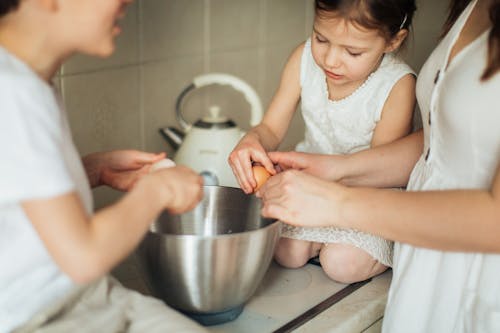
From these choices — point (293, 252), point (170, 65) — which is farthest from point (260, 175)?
point (170, 65)

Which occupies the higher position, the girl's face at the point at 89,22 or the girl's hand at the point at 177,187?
the girl's face at the point at 89,22

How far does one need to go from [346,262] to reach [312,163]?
172 mm

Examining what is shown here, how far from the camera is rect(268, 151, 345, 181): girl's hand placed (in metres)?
1.25

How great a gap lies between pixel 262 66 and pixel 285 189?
0.87m

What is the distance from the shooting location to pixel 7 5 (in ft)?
2.38

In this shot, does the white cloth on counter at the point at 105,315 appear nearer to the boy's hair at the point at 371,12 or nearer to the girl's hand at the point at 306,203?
the girl's hand at the point at 306,203

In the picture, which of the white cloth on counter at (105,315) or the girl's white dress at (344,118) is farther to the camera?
the girl's white dress at (344,118)

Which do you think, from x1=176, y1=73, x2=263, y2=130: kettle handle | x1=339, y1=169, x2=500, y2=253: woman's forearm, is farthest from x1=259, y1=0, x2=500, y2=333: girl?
x1=176, y1=73, x2=263, y2=130: kettle handle

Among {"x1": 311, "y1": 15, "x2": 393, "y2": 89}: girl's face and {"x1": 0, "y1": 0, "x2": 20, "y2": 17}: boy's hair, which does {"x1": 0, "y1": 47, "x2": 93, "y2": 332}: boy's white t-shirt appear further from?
{"x1": 311, "y1": 15, "x2": 393, "y2": 89}: girl's face

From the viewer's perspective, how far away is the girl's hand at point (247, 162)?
1212 millimetres

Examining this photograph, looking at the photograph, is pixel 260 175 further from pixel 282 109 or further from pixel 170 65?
pixel 170 65

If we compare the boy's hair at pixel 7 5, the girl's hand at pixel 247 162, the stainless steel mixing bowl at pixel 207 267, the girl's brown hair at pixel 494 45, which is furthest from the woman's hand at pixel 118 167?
the girl's brown hair at pixel 494 45

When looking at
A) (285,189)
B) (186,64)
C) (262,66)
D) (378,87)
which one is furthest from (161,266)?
(262,66)

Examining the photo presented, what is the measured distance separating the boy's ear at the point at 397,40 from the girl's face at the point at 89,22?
61cm
